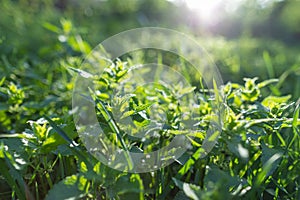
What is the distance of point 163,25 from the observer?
13.8 feet

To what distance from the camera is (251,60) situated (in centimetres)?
306

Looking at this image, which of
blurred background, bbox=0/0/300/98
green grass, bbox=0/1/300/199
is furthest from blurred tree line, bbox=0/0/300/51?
green grass, bbox=0/1/300/199

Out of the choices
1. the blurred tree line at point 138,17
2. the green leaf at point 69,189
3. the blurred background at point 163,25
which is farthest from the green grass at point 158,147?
the blurred tree line at point 138,17

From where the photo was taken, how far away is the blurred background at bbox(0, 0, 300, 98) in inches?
96.1

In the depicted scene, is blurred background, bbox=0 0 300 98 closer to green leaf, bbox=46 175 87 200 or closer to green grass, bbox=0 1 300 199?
green grass, bbox=0 1 300 199

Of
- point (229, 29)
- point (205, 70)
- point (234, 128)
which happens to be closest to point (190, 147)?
point (234, 128)

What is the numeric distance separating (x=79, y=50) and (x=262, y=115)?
142 centimetres

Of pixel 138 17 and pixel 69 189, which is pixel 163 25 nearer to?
pixel 138 17

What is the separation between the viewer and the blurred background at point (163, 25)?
2441 millimetres

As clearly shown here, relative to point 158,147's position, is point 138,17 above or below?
above

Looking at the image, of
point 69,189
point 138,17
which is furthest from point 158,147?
point 138,17

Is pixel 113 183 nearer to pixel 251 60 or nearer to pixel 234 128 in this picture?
pixel 234 128

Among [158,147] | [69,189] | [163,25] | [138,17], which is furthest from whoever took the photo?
[138,17]

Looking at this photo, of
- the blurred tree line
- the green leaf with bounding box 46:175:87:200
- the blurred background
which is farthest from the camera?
the blurred tree line
